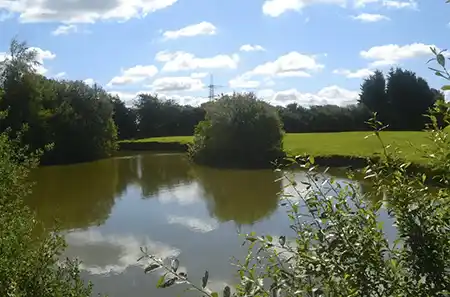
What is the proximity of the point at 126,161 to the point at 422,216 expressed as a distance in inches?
1272

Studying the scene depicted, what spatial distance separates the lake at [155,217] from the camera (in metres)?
8.44

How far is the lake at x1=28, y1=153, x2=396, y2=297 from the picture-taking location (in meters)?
8.44

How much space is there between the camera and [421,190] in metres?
1.60

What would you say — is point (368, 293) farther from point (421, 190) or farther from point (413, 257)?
point (421, 190)

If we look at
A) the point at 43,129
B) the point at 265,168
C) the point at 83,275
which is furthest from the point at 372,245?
the point at 43,129

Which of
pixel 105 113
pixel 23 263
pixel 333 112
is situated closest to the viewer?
pixel 23 263

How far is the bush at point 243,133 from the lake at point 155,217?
2207mm

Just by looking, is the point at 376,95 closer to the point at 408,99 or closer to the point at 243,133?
the point at 408,99

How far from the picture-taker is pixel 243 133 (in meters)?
26.9

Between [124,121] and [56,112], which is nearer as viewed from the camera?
[56,112]

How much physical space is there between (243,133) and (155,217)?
1402 cm

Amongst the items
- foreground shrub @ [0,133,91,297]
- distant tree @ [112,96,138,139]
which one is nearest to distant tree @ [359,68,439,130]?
distant tree @ [112,96,138,139]

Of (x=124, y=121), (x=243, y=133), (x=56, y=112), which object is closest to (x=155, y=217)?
(x=243, y=133)

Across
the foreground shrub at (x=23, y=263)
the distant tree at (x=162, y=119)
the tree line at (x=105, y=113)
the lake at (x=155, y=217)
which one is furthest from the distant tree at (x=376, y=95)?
the foreground shrub at (x=23, y=263)
